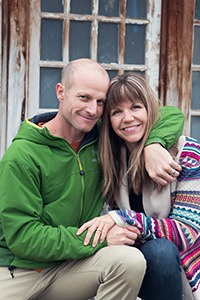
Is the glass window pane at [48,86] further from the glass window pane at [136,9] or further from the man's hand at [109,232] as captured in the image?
the man's hand at [109,232]

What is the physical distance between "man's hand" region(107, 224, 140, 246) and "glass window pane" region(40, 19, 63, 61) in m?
1.56

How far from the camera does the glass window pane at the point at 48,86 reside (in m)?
4.91

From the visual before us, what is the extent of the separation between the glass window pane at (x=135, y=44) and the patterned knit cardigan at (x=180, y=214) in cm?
130

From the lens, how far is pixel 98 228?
3648 millimetres

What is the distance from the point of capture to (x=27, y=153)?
12.0 ft

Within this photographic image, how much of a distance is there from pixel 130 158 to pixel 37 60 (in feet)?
4.20

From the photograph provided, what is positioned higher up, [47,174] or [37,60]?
[37,60]

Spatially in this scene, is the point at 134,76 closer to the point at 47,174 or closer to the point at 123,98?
the point at 123,98

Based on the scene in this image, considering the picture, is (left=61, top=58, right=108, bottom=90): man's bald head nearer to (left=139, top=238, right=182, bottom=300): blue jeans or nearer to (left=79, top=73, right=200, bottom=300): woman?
(left=79, top=73, right=200, bottom=300): woman

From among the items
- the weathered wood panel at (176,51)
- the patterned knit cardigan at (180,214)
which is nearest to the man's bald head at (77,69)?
the patterned knit cardigan at (180,214)

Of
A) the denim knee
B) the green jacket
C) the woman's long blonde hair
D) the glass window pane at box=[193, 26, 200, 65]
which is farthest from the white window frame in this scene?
the denim knee

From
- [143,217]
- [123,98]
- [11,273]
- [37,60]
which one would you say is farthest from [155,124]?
[37,60]

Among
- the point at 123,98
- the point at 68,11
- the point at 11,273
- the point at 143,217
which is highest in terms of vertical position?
the point at 68,11

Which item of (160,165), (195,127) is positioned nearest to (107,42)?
(195,127)
